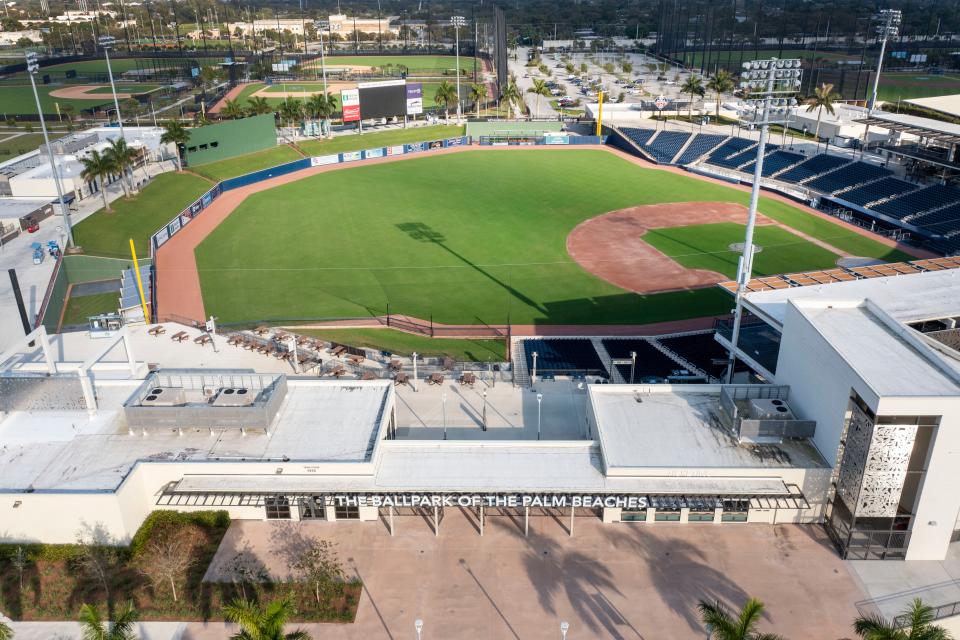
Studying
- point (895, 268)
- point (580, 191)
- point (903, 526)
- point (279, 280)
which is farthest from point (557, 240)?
point (903, 526)

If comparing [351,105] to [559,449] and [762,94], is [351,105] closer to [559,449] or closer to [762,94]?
[762,94]

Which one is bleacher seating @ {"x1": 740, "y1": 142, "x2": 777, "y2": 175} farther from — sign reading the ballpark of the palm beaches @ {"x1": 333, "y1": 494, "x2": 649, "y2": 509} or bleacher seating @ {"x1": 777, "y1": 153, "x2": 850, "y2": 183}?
sign reading the ballpark of the palm beaches @ {"x1": 333, "y1": 494, "x2": 649, "y2": 509}

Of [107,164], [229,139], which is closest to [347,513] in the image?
[107,164]

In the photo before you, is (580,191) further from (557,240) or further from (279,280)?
(279,280)

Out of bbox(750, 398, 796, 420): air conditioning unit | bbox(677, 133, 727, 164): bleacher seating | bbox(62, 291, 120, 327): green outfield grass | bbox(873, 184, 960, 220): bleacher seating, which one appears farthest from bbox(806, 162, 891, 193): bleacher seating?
bbox(62, 291, 120, 327): green outfield grass

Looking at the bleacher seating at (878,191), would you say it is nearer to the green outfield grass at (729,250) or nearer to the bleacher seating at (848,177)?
the bleacher seating at (848,177)

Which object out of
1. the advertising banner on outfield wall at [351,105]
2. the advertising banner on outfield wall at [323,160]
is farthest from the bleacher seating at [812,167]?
the advertising banner on outfield wall at [351,105]

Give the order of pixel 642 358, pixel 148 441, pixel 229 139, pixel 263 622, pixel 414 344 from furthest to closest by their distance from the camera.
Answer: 1. pixel 229 139
2. pixel 414 344
3. pixel 642 358
4. pixel 148 441
5. pixel 263 622
